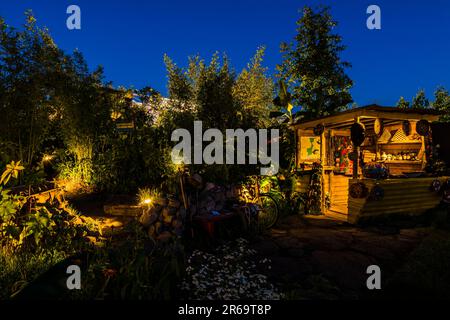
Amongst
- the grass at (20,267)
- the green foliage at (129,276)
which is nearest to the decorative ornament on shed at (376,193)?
the green foliage at (129,276)

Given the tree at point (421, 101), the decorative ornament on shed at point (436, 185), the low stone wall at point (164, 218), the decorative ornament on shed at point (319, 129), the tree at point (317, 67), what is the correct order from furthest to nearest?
1. the tree at point (421, 101)
2. the tree at point (317, 67)
3. the decorative ornament on shed at point (319, 129)
4. the decorative ornament on shed at point (436, 185)
5. the low stone wall at point (164, 218)

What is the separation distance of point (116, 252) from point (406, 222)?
7373mm

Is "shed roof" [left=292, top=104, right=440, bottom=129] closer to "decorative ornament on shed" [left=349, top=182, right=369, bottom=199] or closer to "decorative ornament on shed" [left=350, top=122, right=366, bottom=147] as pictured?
"decorative ornament on shed" [left=350, top=122, right=366, bottom=147]

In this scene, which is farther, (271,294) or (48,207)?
(48,207)

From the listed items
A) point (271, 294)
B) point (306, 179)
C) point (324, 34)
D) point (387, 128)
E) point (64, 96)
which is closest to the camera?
point (271, 294)

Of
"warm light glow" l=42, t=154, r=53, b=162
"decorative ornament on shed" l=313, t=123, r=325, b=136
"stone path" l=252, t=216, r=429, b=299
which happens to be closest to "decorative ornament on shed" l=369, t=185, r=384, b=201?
"stone path" l=252, t=216, r=429, b=299

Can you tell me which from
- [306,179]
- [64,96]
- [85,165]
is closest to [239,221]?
[306,179]

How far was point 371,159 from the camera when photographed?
490 inches

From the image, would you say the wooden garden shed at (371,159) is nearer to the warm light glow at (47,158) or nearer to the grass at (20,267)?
the grass at (20,267)

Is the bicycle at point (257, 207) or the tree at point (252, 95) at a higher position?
the tree at point (252, 95)

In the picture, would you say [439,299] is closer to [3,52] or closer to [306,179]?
[306,179]

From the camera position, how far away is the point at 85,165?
1009 cm

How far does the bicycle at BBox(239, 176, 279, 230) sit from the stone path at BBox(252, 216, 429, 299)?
1.00 ft

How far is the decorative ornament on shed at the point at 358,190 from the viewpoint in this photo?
7.61 m
